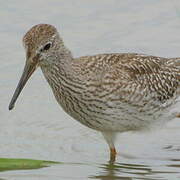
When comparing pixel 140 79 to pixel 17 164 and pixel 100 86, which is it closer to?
pixel 100 86

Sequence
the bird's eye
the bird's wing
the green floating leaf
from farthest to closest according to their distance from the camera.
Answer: the bird's wing < the bird's eye < the green floating leaf

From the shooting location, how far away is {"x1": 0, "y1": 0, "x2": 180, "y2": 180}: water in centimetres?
1354

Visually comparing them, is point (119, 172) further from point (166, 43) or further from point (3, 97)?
point (166, 43)

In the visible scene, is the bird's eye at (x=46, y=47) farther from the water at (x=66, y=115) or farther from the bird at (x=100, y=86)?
the water at (x=66, y=115)

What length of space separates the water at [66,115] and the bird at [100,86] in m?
0.51

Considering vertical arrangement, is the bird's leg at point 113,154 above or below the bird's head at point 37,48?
below

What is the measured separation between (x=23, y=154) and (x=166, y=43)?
4791mm

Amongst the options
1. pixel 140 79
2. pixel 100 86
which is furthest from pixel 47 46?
pixel 140 79

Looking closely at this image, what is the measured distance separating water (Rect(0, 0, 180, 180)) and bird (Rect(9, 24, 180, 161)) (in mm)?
509

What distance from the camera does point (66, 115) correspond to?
15.7 meters

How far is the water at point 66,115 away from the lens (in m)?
13.5

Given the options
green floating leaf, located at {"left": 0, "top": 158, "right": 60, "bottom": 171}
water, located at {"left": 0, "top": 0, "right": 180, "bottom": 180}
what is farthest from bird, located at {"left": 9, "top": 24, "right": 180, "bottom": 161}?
green floating leaf, located at {"left": 0, "top": 158, "right": 60, "bottom": 171}

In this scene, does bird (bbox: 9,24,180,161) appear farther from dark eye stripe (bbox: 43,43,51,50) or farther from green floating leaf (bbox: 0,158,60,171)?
green floating leaf (bbox: 0,158,60,171)

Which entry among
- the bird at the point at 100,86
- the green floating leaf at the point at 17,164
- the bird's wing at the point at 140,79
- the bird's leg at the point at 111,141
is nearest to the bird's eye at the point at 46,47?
the bird at the point at 100,86
